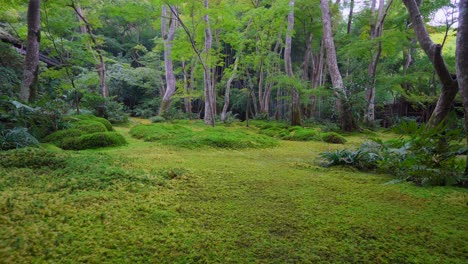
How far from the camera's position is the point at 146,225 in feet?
4.25

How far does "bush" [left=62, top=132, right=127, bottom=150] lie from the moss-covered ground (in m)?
1.74

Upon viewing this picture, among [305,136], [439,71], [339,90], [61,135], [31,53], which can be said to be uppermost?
[31,53]

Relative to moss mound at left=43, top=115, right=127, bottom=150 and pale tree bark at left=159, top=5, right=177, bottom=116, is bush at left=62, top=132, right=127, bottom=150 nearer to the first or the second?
moss mound at left=43, top=115, right=127, bottom=150

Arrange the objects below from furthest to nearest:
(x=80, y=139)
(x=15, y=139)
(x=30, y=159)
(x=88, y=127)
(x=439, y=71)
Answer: (x=88, y=127)
(x=80, y=139)
(x=15, y=139)
(x=439, y=71)
(x=30, y=159)

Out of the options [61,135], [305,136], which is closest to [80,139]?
[61,135]

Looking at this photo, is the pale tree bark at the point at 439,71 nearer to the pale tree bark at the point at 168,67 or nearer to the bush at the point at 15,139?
the bush at the point at 15,139

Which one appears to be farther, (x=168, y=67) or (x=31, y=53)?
(x=168, y=67)

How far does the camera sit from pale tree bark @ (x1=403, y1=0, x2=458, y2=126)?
2.58 metres

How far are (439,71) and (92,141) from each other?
479 cm

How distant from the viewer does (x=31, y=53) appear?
14.8 feet

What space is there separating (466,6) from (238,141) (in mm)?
3576

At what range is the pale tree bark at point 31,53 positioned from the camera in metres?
4.47

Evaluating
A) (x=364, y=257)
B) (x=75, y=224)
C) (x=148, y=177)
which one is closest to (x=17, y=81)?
(x=148, y=177)

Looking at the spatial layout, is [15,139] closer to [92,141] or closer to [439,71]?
[92,141]
